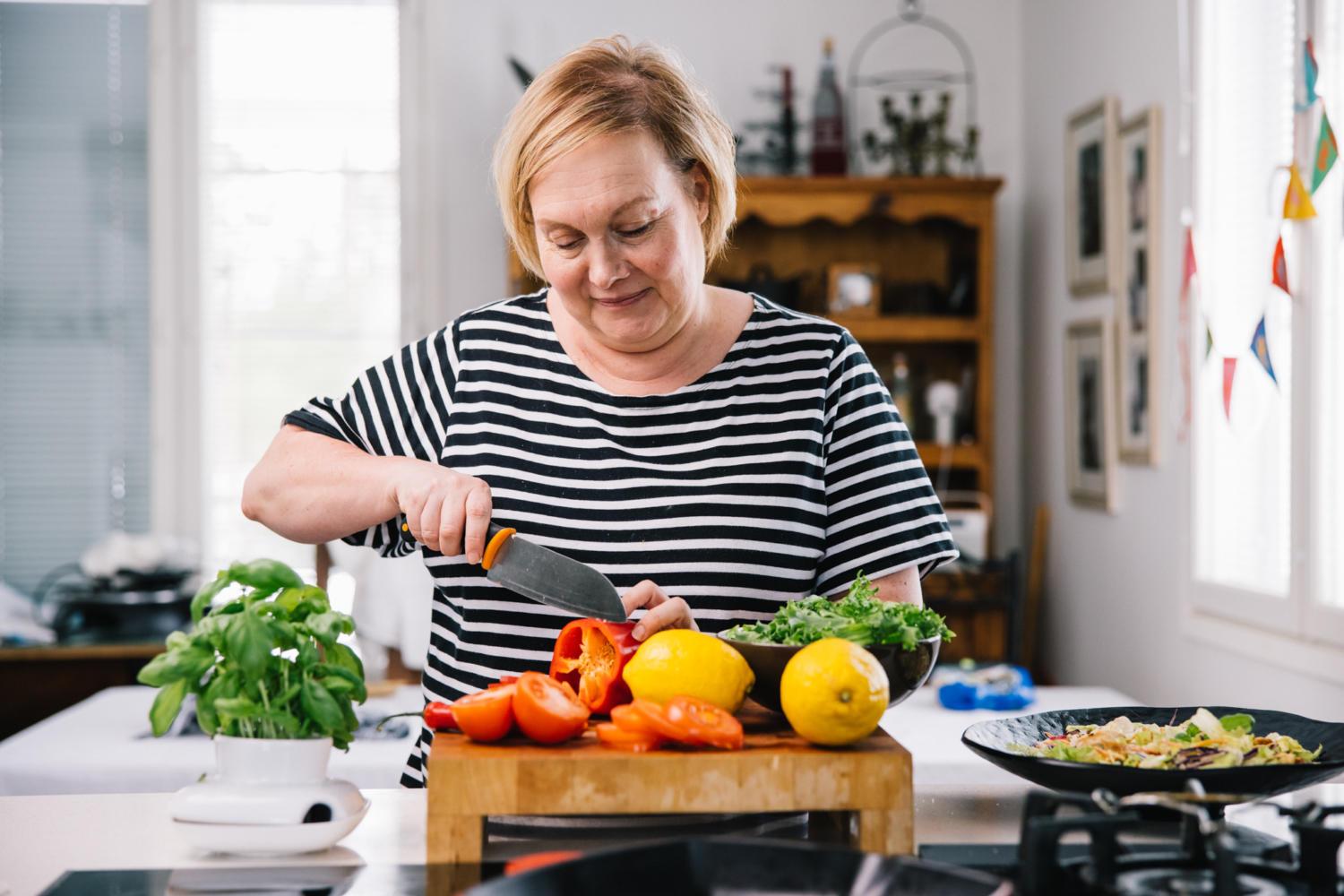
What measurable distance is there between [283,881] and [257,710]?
0.39ft

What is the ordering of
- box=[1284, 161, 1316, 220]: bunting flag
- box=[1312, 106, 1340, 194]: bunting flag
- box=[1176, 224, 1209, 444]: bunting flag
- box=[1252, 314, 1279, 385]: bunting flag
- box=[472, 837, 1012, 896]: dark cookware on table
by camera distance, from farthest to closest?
box=[1176, 224, 1209, 444]: bunting flag < box=[1252, 314, 1279, 385]: bunting flag < box=[1284, 161, 1316, 220]: bunting flag < box=[1312, 106, 1340, 194]: bunting flag < box=[472, 837, 1012, 896]: dark cookware on table

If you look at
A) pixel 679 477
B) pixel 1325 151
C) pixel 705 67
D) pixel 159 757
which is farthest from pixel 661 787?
pixel 705 67

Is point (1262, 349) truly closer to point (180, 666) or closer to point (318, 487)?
point (318, 487)

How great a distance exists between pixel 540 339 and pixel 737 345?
0.71 feet

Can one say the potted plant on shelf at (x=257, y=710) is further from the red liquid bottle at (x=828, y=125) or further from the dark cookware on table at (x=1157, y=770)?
the red liquid bottle at (x=828, y=125)

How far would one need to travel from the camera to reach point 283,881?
0.95 metres

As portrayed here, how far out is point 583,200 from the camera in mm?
1317

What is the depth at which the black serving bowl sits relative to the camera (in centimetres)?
104

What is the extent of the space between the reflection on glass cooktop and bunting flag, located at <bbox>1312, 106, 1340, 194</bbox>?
2.14 metres

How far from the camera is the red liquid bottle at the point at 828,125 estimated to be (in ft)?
14.6

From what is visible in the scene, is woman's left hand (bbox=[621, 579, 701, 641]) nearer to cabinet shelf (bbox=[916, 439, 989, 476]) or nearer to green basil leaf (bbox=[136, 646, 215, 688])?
green basil leaf (bbox=[136, 646, 215, 688])

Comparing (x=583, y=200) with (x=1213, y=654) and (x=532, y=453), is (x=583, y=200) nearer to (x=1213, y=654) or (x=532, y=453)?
(x=532, y=453)

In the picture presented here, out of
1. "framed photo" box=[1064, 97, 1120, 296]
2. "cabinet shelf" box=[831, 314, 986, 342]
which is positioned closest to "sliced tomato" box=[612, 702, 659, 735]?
"framed photo" box=[1064, 97, 1120, 296]

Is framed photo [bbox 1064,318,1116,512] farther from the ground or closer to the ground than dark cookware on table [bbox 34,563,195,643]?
farther from the ground
